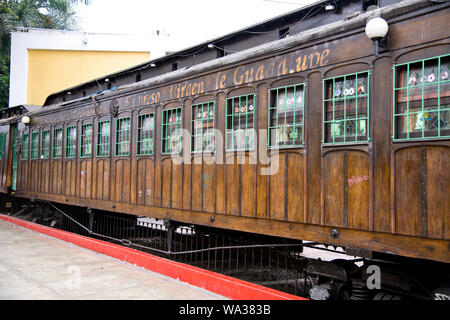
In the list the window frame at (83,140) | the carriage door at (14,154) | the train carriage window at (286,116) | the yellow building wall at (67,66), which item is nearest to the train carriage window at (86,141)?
the window frame at (83,140)

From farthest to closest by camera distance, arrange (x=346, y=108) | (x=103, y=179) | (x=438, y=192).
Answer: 1. (x=103, y=179)
2. (x=346, y=108)
3. (x=438, y=192)

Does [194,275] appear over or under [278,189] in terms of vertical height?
under

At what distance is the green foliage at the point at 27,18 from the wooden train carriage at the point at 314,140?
18.9m

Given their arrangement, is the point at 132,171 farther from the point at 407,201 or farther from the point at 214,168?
the point at 407,201

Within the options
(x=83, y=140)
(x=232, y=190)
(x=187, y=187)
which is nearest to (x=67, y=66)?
(x=83, y=140)

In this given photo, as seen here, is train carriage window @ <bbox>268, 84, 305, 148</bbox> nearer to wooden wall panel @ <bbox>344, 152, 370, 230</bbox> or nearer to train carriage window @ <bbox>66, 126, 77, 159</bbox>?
wooden wall panel @ <bbox>344, 152, 370, 230</bbox>

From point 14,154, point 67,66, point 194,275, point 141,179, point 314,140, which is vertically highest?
point 67,66

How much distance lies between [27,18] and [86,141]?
59.1 ft

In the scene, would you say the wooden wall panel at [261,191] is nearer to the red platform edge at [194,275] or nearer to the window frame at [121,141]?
the red platform edge at [194,275]

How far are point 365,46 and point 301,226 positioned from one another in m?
2.13

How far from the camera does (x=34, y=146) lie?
45.2 ft

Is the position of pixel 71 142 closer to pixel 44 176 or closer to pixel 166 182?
pixel 44 176

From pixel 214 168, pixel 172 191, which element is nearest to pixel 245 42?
pixel 214 168
